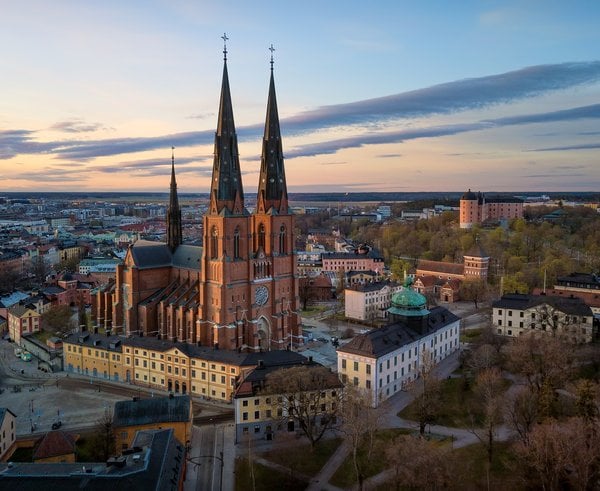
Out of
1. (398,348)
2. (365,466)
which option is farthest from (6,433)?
(398,348)

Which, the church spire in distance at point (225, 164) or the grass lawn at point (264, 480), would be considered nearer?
the grass lawn at point (264, 480)

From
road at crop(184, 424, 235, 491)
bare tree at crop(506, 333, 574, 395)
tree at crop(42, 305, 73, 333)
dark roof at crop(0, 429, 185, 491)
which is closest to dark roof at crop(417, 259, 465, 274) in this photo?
bare tree at crop(506, 333, 574, 395)

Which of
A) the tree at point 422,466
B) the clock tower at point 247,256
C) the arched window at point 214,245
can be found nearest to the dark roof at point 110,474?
the tree at point 422,466

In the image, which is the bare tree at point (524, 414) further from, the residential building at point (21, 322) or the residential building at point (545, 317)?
the residential building at point (21, 322)

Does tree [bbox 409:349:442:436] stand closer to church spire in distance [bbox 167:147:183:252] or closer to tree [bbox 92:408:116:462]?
tree [bbox 92:408:116:462]

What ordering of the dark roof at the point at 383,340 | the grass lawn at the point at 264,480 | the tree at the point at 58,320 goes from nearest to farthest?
the grass lawn at the point at 264,480 → the dark roof at the point at 383,340 → the tree at the point at 58,320

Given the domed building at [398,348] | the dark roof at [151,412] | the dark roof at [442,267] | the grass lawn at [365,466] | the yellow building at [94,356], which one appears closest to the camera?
the grass lawn at [365,466]

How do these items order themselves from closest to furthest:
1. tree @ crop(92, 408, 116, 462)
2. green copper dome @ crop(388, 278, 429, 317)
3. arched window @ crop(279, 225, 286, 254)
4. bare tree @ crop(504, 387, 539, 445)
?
bare tree @ crop(504, 387, 539, 445), tree @ crop(92, 408, 116, 462), green copper dome @ crop(388, 278, 429, 317), arched window @ crop(279, 225, 286, 254)

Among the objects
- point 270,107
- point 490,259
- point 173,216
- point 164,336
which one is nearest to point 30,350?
point 164,336
